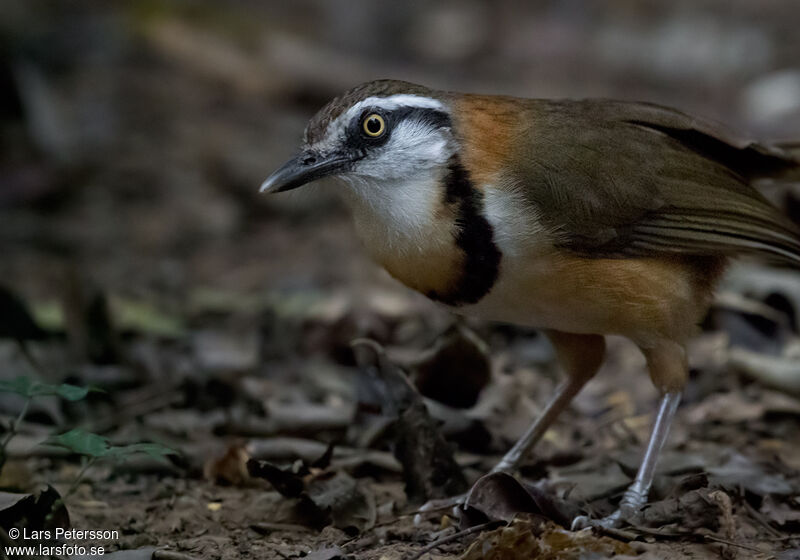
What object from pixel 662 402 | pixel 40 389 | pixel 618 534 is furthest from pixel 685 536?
pixel 40 389

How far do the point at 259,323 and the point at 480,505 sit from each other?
10.5ft

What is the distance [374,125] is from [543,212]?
82 centimetres

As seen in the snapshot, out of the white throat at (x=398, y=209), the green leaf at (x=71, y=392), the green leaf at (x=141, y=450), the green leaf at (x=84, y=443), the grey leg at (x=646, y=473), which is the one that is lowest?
the grey leg at (x=646, y=473)

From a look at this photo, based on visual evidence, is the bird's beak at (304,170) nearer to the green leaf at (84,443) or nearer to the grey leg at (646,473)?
the green leaf at (84,443)

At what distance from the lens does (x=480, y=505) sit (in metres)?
4.24

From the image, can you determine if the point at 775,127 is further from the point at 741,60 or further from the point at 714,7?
the point at 714,7

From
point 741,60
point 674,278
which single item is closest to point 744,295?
point 674,278

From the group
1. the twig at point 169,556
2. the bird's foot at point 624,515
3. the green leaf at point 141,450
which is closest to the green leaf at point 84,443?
the green leaf at point 141,450

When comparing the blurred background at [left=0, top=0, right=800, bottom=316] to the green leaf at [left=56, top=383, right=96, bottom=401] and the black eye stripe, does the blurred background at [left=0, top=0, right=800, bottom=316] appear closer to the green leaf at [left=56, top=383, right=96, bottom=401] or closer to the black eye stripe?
the black eye stripe

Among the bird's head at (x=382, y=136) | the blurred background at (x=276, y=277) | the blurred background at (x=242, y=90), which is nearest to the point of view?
the bird's head at (x=382, y=136)

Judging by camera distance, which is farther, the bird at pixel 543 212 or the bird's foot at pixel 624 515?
the bird at pixel 543 212

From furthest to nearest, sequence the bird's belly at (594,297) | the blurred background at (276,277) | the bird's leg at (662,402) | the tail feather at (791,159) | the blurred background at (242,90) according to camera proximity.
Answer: the blurred background at (242,90), the tail feather at (791,159), the blurred background at (276,277), the bird's leg at (662,402), the bird's belly at (594,297)

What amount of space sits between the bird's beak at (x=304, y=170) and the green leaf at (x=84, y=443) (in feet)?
4.28

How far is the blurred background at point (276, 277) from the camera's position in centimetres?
511
